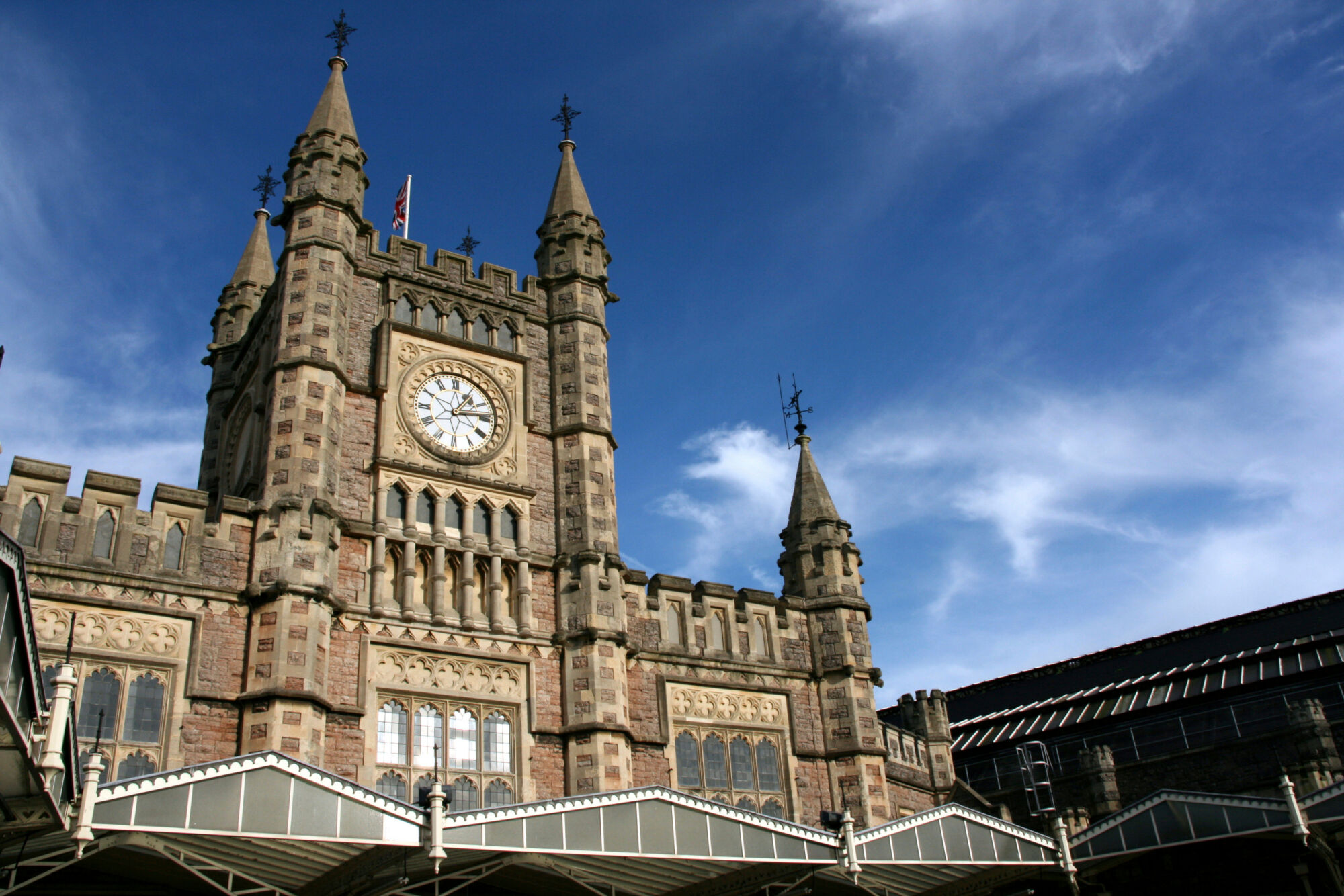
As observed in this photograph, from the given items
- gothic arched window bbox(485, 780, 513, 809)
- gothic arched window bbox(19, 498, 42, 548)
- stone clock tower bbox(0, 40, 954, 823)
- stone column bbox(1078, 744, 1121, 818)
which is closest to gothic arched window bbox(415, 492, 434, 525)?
stone clock tower bbox(0, 40, 954, 823)

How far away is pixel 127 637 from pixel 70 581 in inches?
56.7

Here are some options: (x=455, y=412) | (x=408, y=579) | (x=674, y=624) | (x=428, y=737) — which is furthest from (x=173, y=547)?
(x=674, y=624)

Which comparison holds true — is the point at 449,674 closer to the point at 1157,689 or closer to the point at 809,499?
the point at 809,499

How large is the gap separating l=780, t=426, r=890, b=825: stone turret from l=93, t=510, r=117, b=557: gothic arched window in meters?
16.4

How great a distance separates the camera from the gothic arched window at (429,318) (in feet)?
93.9

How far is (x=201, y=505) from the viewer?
894 inches

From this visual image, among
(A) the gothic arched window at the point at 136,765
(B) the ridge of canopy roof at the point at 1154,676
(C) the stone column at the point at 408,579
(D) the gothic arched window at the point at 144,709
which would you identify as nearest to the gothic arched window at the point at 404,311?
(C) the stone column at the point at 408,579

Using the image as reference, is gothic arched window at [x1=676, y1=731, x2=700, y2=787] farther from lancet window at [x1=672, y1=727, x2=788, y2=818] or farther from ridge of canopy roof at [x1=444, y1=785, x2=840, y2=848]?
ridge of canopy roof at [x1=444, y1=785, x2=840, y2=848]

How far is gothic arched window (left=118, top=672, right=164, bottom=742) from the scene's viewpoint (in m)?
20.2

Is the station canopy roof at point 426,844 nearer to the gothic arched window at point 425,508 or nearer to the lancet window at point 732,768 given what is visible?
the lancet window at point 732,768

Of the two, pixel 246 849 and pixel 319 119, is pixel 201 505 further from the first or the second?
pixel 319 119

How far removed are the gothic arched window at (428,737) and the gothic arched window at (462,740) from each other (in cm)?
20

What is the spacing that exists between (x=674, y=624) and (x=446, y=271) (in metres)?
11.2

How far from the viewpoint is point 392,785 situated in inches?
876
